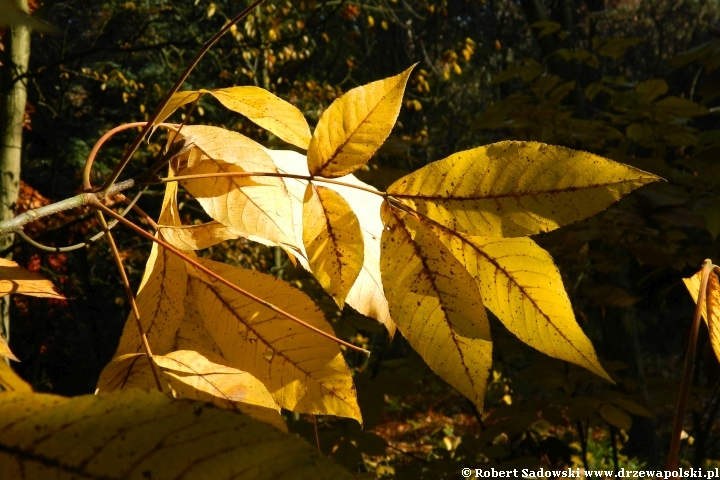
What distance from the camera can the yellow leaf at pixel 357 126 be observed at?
400 millimetres

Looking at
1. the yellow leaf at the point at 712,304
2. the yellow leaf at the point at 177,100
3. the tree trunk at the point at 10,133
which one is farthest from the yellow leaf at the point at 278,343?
the tree trunk at the point at 10,133

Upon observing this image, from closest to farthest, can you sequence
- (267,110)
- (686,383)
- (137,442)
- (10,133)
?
(137,442), (686,383), (267,110), (10,133)

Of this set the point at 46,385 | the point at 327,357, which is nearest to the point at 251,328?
the point at 327,357

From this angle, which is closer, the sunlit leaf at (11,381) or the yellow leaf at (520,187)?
the sunlit leaf at (11,381)

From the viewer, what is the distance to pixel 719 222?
154 centimetres

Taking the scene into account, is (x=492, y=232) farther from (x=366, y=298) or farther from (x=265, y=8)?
(x=265, y=8)

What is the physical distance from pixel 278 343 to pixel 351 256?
8cm

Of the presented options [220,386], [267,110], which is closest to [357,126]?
[267,110]

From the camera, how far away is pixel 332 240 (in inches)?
16.3

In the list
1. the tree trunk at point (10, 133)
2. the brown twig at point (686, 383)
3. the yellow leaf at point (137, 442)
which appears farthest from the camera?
the tree trunk at point (10, 133)

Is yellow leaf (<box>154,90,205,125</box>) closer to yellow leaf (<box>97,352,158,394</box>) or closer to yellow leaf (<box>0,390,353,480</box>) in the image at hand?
yellow leaf (<box>97,352,158,394</box>)

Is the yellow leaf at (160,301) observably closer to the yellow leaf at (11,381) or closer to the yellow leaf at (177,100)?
the yellow leaf at (177,100)

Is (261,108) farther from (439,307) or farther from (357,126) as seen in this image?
(439,307)

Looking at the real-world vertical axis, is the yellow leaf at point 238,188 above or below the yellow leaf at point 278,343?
above
